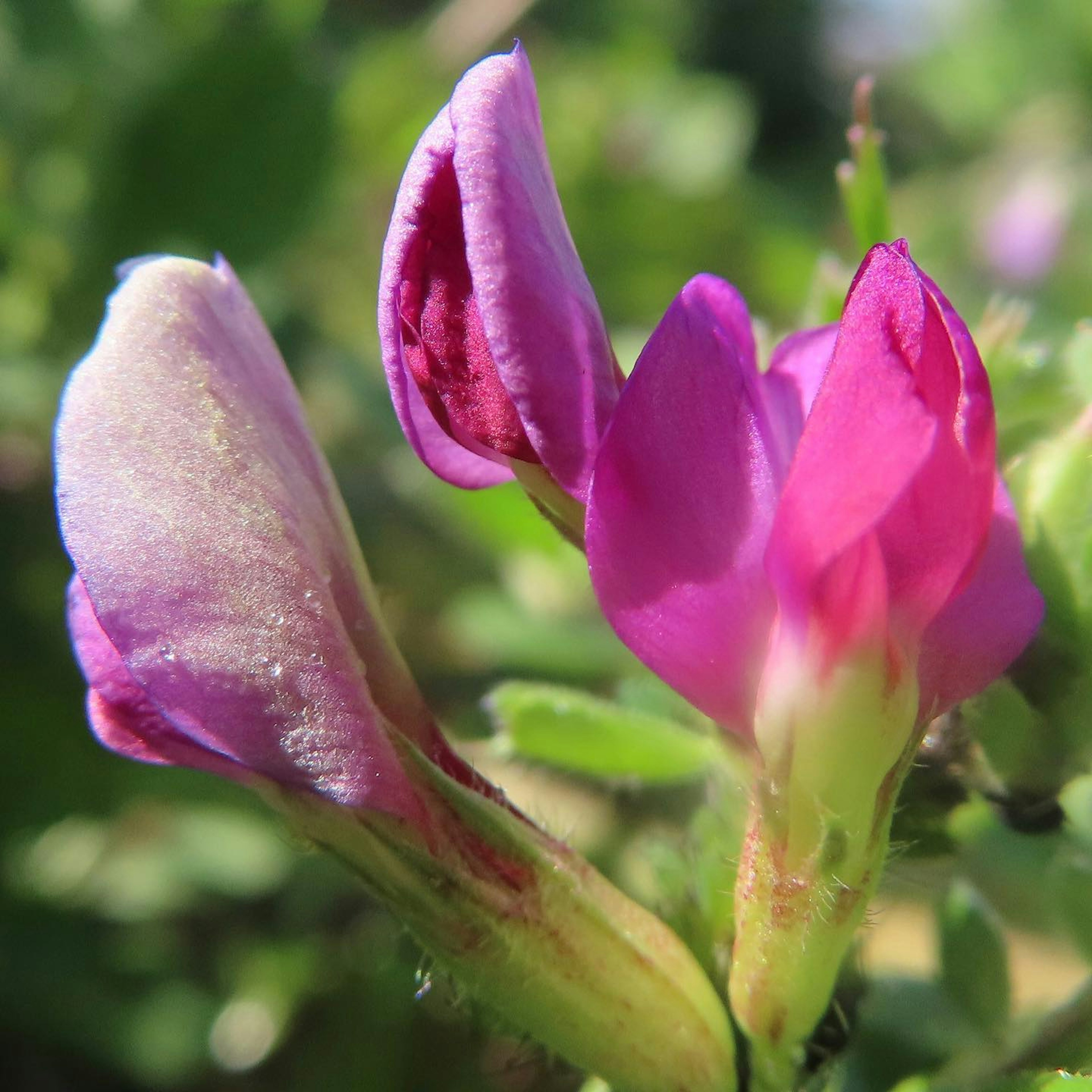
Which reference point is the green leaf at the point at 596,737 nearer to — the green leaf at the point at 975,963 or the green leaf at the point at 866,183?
the green leaf at the point at 975,963

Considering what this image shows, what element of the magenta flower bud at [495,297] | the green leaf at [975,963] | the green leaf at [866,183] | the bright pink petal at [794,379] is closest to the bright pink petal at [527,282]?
the magenta flower bud at [495,297]

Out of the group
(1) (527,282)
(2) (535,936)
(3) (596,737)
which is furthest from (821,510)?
(3) (596,737)

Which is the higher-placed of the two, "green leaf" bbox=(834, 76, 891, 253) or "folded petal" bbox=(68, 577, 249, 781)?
"green leaf" bbox=(834, 76, 891, 253)

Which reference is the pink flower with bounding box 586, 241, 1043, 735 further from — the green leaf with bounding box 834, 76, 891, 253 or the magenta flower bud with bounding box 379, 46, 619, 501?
the green leaf with bounding box 834, 76, 891, 253

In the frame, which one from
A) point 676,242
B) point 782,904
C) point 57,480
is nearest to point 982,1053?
point 782,904

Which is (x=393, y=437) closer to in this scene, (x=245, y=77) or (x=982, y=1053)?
(x=245, y=77)

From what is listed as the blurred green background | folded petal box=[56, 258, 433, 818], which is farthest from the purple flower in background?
the blurred green background
